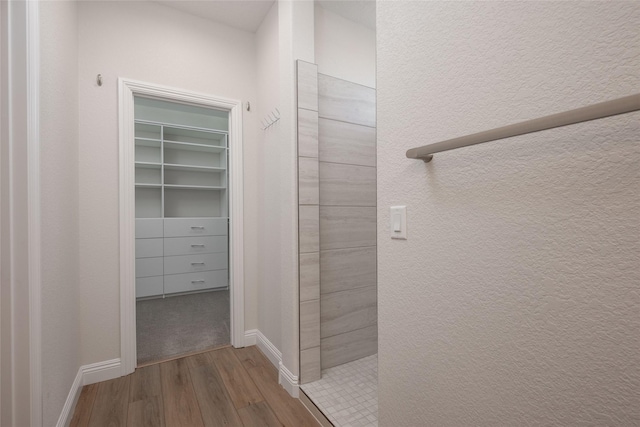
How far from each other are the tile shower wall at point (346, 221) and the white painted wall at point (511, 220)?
904 millimetres

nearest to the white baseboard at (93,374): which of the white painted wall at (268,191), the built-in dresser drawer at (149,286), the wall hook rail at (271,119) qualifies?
the white painted wall at (268,191)

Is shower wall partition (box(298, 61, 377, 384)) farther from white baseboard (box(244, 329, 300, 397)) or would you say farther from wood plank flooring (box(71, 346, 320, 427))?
wood plank flooring (box(71, 346, 320, 427))

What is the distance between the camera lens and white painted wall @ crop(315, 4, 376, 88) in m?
2.03

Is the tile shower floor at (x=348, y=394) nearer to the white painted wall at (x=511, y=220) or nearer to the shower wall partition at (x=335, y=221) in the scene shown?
the shower wall partition at (x=335, y=221)

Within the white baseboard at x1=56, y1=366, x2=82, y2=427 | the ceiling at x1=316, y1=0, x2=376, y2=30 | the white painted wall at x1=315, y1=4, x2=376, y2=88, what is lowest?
the white baseboard at x1=56, y1=366, x2=82, y2=427

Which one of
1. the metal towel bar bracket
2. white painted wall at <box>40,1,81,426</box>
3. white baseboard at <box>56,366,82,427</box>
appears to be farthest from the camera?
white baseboard at <box>56,366,82,427</box>

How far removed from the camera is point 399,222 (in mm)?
A: 965

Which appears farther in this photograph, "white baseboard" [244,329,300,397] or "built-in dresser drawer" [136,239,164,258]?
"built-in dresser drawer" [136,239,164,258]

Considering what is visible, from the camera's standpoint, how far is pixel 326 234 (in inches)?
75.6

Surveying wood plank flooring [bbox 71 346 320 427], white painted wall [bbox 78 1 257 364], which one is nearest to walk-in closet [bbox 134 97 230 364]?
wood plank flooring [bbox 71 346 320 427]

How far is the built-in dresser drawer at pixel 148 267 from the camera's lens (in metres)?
3.49

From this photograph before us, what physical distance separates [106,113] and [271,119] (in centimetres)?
108

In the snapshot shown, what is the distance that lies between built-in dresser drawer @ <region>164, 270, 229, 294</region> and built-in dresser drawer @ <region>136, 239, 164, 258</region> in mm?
338

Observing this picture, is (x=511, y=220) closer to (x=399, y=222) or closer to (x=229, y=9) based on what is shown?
(x=399, y=222)
